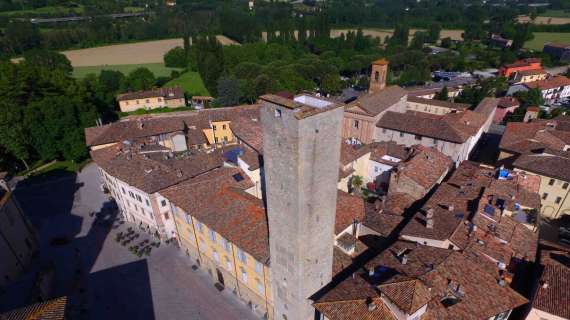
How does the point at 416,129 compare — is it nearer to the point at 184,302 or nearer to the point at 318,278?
the point at 318,278

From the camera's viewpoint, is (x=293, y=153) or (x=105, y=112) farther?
(x=105, y=112)

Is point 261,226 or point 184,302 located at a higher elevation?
point 261,226

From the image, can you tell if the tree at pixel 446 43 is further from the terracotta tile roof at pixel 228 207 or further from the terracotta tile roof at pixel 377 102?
the terracotta tile roof at pixel 228 207

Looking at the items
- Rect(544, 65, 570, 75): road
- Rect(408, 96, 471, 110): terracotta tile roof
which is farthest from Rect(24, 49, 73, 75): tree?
Rect(544, 65, 570, 75): road

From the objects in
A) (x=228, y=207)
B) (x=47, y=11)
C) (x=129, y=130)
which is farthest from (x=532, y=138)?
(x=47, y=11)

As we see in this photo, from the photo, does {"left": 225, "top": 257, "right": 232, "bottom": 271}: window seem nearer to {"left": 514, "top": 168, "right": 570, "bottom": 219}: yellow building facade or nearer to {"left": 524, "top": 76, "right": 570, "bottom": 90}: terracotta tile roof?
{"left": 514, "top": 168, "right": 570, "bottom": 219}: yellow building facade

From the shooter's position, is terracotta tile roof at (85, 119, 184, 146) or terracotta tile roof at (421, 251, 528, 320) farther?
terracotta tile roof at (85, 119, 184, 146)

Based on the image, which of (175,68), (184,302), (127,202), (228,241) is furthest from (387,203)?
(175,68)

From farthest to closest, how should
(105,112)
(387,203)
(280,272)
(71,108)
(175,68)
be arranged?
(175,68) → (105,112) → (71,108) → (387,203) → (280,272)
